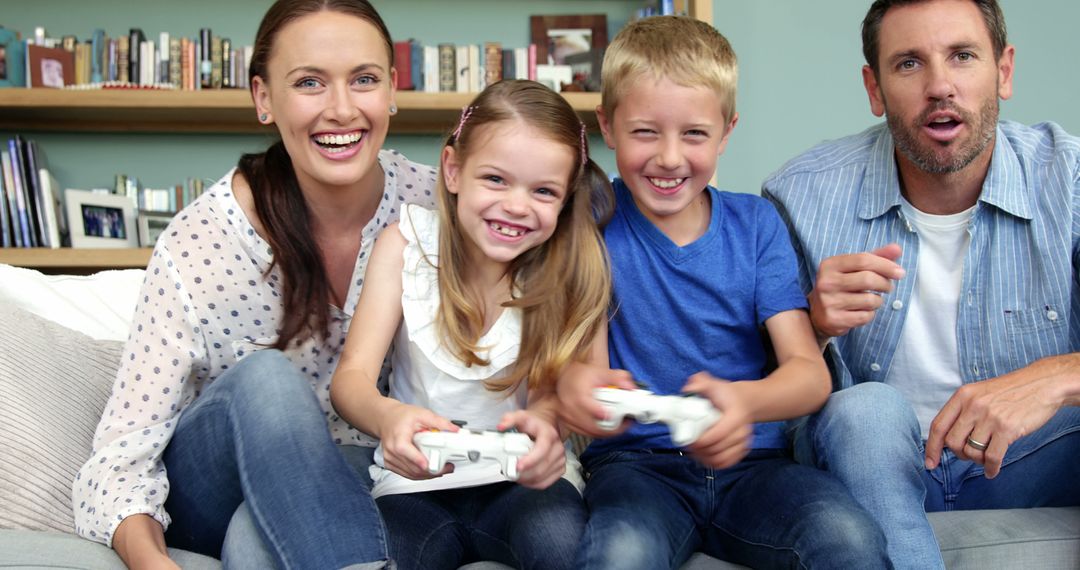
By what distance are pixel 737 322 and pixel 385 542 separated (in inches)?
24.8

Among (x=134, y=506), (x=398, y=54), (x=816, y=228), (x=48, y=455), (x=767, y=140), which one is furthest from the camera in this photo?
(x=767, y=140)

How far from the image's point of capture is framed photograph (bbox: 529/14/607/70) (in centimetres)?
324

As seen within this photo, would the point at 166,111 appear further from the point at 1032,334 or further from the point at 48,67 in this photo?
the point at 1032,334

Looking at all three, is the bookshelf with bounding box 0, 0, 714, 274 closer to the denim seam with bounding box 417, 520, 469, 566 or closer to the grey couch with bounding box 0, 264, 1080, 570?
the grey couch with bounding box 0, 264, 1080, 570

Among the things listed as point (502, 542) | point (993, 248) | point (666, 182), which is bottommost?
point (502, 542)

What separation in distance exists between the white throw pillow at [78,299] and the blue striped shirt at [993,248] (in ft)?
4.04

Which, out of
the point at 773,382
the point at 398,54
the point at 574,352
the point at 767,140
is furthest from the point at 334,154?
the point at 767,140

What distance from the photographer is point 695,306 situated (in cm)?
150

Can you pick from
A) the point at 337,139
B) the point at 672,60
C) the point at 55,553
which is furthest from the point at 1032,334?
the point at 55,553

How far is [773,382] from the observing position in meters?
1.33

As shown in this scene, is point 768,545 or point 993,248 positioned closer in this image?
point 768,545

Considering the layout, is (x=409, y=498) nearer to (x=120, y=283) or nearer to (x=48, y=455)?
(x=48, y=455)

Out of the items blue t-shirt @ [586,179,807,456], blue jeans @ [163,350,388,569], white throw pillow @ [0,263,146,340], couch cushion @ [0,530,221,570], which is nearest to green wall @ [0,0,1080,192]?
white throw pillow @ [0,263,146,340]

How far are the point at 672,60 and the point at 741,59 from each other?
78.8 inches
